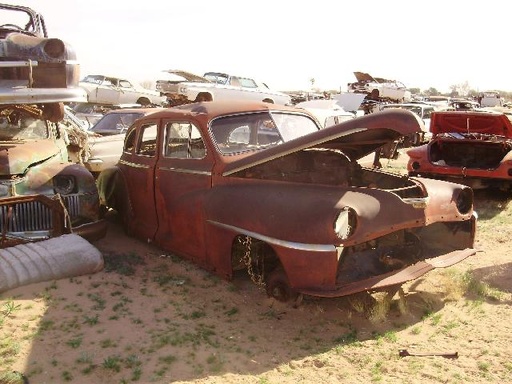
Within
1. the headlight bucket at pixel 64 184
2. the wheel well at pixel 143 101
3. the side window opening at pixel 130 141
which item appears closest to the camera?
the headlight bucket at pixel 64 184

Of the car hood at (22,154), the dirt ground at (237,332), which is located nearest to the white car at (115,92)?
the car hood at (22,154)

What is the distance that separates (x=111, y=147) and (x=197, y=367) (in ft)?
20.9

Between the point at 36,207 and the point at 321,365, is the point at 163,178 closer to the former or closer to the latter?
the point at 36,207

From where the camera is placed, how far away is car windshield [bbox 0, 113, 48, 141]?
6352mm

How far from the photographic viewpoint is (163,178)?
5391 millimetres

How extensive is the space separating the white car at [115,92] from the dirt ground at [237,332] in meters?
16.5

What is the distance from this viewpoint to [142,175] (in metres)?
5.75

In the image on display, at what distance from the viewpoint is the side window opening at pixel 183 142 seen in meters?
5.09

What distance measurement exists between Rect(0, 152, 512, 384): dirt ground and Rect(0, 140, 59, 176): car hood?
1.44 m

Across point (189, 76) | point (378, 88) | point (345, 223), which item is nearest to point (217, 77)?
point (189, 76)

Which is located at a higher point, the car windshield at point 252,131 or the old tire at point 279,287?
the car windshield at point 252,131

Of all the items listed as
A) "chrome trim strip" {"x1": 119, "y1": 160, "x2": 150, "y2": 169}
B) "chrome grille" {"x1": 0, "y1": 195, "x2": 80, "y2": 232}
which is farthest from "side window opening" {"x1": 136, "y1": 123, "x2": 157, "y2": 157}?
"chrome grille" {"x1": 0, "y1": 195, "x2": 80, "y2": 232}

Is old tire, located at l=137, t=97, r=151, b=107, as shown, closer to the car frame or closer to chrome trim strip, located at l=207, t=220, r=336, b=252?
the car frame

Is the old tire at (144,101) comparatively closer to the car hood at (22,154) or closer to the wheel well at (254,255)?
the car hood at (22,154)
